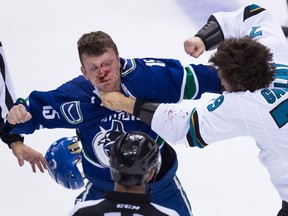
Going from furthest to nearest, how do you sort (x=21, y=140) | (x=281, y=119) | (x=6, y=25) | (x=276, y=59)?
1. (x=6, y=25)
2. (x=21, y=140)
3. (x=276, y=59)
4. (x=281, y=119)

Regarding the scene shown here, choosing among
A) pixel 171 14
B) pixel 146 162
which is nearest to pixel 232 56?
pixel 146 162

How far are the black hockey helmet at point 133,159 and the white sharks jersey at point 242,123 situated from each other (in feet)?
1.57

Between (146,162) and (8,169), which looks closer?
(146,162)

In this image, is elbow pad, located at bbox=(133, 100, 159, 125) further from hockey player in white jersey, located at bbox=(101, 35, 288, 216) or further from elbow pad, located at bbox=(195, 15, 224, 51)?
elbow pad, located at bbox=(195, 15, 224, 51)

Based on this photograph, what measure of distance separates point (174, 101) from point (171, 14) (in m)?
2.56

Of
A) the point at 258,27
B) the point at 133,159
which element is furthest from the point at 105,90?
the point at 133,159

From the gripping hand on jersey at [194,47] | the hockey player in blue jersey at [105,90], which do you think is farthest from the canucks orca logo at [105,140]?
the gripping hand on jersey at [194,47]

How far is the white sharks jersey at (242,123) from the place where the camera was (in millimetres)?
2230

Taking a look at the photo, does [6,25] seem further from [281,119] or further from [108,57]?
[281,119]

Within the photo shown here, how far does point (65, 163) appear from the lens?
289 cm

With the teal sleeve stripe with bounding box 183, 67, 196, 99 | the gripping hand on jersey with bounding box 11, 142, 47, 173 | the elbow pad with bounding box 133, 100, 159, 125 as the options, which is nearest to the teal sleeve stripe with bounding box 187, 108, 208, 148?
the elbow pad with bounding box 133, 100, 159, 125

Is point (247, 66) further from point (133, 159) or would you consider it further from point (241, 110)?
point (133, 159)

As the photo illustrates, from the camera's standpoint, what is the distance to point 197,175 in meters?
3.59

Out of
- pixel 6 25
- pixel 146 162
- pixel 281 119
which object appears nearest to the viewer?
Result: pixel 146 162
